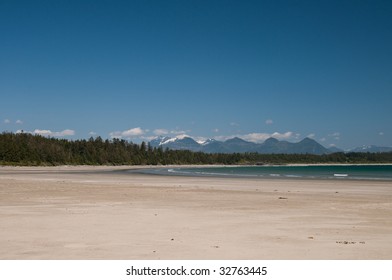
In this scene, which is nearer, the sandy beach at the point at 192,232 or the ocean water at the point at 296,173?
the sandy beach at the point at 192,232

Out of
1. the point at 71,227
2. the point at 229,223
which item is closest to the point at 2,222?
the point at 71,227

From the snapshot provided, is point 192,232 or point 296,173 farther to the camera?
point 296,173

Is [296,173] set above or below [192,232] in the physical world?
below

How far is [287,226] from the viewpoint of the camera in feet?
52.0

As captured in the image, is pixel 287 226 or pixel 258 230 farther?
pixel 287 226

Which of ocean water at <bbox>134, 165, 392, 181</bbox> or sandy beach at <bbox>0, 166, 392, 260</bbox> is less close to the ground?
sandy beach at <bbox>0, 166, 392, 260</bbox>

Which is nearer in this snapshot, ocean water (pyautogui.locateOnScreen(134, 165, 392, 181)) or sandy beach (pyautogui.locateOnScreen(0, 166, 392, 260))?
sandy beach (pyautogui.locateOnScreen(0, 166, 392, 260))

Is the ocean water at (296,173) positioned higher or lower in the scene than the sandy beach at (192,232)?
lower
